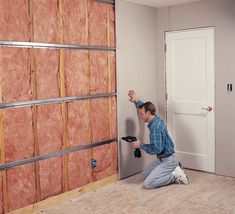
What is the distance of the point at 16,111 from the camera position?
149 inches

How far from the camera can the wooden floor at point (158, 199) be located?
Answer: 4016 mm

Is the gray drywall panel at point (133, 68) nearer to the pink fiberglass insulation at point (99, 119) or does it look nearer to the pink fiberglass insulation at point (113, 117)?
the pink fiberglass insulation at point (113, 117)

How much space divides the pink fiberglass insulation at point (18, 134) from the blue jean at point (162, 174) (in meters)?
1.62

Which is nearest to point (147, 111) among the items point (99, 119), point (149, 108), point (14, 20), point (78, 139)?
point (149, 108)

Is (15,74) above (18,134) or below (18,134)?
above

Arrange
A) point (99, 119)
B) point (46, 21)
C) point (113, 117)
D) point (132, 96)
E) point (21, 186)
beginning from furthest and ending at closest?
point (132, 96), point (113, 117), point (99, 119), point (46, 21), point (21, 186)

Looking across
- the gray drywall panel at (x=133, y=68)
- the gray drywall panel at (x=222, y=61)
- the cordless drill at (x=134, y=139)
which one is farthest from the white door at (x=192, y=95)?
the cordless drill at (x=134, y=139)

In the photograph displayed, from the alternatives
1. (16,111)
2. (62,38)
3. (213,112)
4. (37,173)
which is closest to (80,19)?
(62,38)

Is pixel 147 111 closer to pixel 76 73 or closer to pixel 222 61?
pixel 76 73

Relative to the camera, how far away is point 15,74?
3.76m

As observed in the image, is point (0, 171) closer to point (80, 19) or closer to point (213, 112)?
point (80, 19)

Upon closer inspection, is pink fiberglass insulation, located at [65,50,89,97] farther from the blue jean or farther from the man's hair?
the blue jean

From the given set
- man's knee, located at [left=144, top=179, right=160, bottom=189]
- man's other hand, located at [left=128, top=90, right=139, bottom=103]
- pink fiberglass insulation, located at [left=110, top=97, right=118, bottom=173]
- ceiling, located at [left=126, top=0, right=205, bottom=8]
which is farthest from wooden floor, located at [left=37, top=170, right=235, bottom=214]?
ceiling, located at [left=126, top=0, right=205, bottom=8]

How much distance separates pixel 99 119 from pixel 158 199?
125 centimetres
